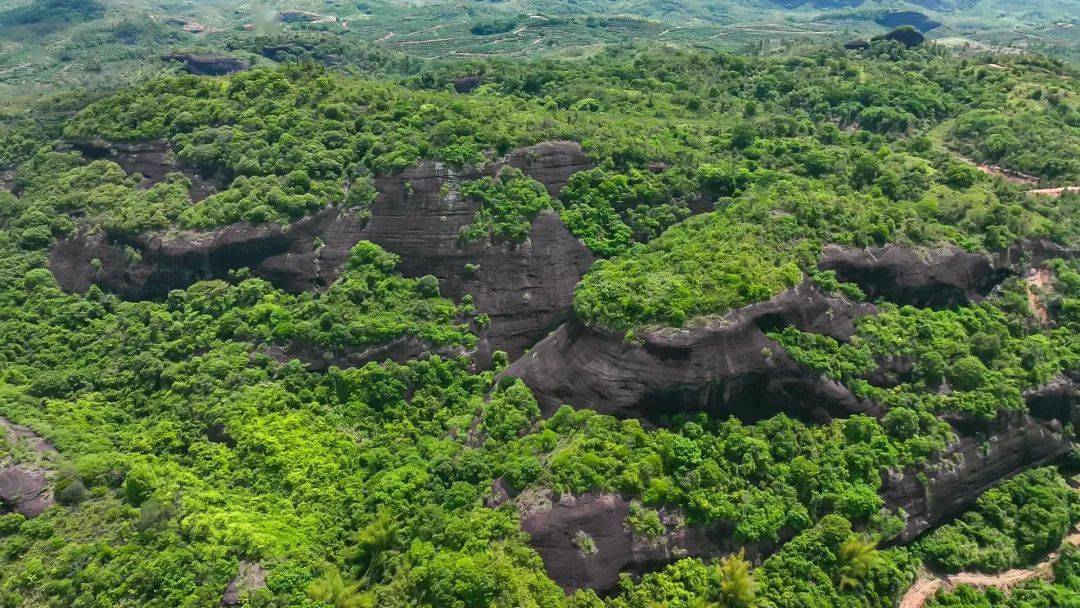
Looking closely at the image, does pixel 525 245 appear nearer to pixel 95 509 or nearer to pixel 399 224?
pixel 399 224

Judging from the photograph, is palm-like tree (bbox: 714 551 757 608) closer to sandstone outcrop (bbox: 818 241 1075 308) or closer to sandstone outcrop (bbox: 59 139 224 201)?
sandstone outcrop (bbox: 818 241 1075 308)

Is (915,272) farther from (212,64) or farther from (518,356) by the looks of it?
(212,64)

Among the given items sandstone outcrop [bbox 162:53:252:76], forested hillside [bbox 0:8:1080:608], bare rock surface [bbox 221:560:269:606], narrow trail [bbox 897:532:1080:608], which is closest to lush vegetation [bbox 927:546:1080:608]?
forested hillside [bbox 0:8:1080:608]

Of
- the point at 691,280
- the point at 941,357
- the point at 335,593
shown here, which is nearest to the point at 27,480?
the point at 335,593

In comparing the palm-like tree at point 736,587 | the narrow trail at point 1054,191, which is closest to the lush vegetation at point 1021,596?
the palm-like tree at point 736,587

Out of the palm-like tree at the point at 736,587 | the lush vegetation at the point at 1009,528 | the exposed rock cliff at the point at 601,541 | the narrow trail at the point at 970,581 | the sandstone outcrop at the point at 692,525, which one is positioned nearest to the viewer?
the palm-like tree at the point at 736,587

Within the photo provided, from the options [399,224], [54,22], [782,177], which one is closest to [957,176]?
[782,177]

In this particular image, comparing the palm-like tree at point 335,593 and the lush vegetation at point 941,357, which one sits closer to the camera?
the palm-like tree at point 335,593

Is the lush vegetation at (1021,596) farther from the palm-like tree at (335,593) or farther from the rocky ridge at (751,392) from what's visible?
the palm-like tree at (335,593)
